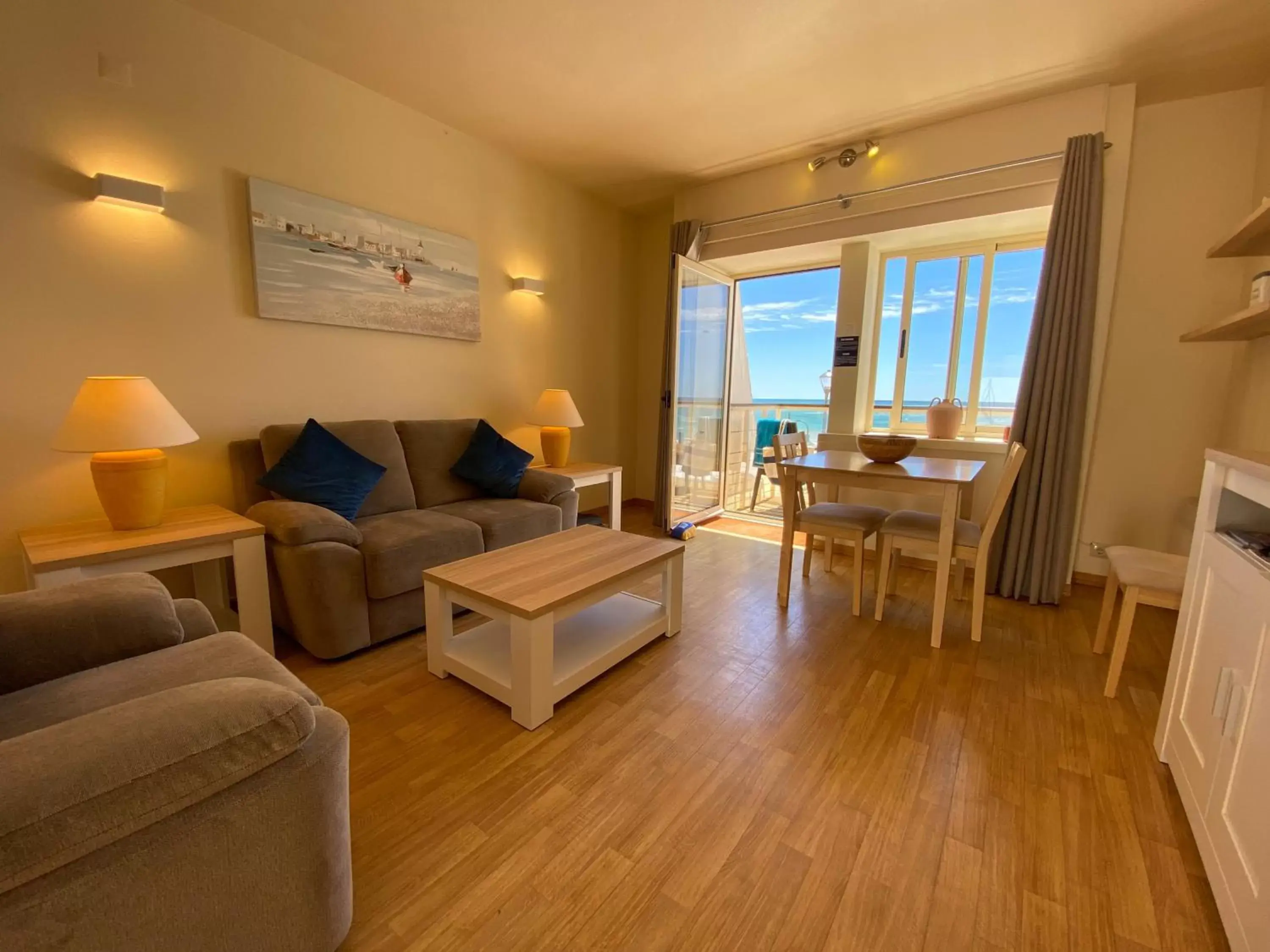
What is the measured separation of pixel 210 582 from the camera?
225 cm

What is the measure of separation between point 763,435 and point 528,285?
9.21 ft

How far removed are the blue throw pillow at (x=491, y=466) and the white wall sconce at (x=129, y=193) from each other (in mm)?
1680

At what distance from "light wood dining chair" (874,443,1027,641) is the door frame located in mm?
1824

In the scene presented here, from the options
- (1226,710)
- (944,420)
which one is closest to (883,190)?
(944,420)

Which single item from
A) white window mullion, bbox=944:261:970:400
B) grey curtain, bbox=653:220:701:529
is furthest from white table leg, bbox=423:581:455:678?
white window mullion, bbox=944:261:970:400

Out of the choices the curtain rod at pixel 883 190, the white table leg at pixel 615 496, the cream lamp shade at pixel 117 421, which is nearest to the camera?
the cream lamp shade at pixel 117 421

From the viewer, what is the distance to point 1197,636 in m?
1.44

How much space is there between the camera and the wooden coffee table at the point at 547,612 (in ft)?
5.47

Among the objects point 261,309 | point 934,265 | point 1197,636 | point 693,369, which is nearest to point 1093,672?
point 1197,636

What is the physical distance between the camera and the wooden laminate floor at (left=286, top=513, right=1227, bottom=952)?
3.57 feet

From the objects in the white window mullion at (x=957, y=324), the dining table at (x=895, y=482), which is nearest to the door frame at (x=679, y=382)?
the dining table at (x=895, y=482)

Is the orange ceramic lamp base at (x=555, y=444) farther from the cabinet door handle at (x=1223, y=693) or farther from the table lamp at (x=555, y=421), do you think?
the cabinet door handle at (x=1223, y=693)

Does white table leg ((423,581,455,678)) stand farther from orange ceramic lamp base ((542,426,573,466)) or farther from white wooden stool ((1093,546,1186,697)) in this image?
white wooden stool ((1093,546,1186,697))

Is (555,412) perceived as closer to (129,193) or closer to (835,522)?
(835,522)
